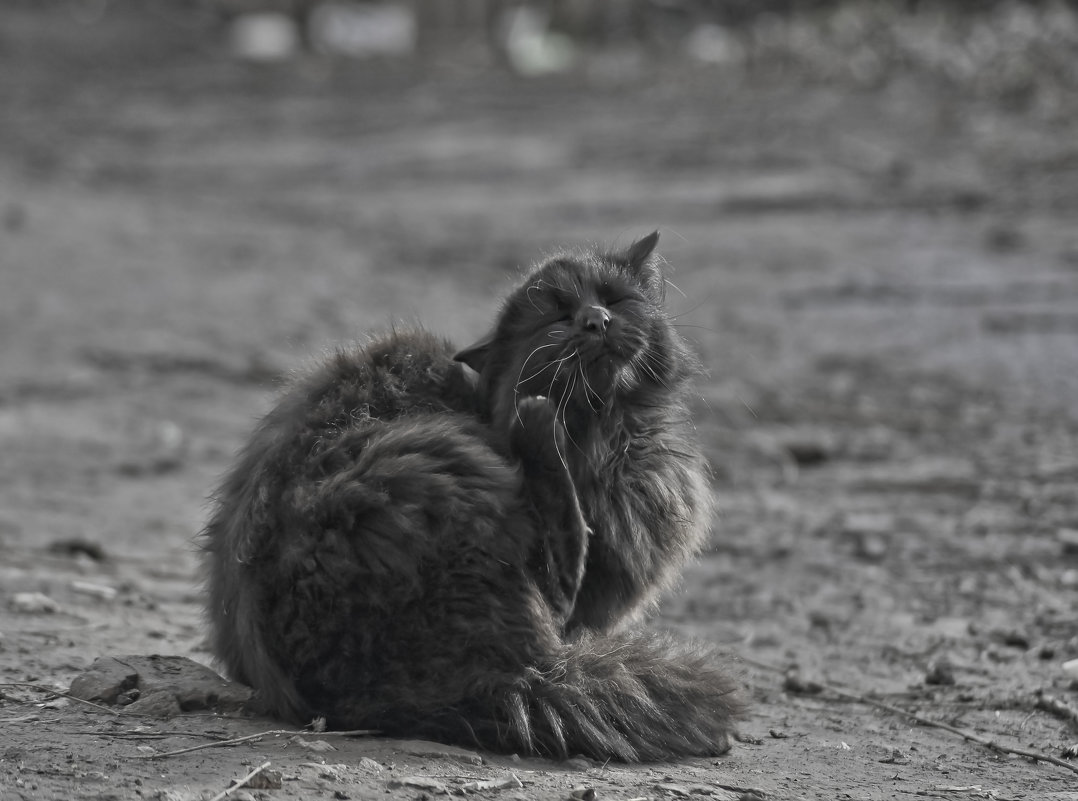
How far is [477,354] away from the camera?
418cm

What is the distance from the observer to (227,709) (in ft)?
13.2

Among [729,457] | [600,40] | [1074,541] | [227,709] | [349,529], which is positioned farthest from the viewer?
[600,40]

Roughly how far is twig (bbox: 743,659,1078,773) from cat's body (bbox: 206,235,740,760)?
2.44 feet

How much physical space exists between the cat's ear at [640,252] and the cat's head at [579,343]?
0.04 metres

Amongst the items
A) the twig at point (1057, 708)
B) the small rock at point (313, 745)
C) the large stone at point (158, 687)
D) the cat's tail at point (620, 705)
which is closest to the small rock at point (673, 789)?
the cat's tail at point (620, 705)

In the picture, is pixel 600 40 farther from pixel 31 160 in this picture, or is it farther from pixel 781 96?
pixel 31 160

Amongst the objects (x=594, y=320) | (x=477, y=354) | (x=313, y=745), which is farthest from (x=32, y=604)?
(x=594, y=320)

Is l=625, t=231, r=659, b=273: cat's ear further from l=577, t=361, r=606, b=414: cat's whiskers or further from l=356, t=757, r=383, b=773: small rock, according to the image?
l=356, t=757, r=383, b=773: small rock

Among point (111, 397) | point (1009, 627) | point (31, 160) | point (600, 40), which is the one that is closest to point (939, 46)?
point (600, 40)

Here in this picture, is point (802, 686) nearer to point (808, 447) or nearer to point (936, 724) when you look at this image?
point (936, 724)

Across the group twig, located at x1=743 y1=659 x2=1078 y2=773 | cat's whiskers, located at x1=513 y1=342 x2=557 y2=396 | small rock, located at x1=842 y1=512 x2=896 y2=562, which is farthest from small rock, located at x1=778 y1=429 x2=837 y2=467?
cat's whiskers, located at x1=513 y1=342 x2=557 y2=396

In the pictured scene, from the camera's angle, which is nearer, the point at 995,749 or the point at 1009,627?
the point at 995,749

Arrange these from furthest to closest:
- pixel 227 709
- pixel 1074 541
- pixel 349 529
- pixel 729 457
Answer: pixel 729 457 < pixel 1074 541 < pixel 227 709 < pixel 349 529

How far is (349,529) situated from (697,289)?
7399 mm
